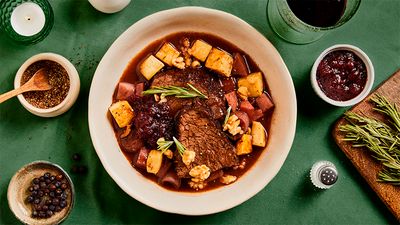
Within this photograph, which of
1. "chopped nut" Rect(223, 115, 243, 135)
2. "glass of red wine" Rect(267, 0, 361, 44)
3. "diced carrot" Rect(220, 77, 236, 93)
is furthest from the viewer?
"diced carrot" Rect(220, 77, 236, 93)

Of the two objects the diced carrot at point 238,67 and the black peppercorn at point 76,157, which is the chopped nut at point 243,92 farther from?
the black peppercorn at point 76,157

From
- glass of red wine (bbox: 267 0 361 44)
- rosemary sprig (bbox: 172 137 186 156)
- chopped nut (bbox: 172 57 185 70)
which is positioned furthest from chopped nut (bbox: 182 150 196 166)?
glass of red wine (bbox: 267 0 361 44)

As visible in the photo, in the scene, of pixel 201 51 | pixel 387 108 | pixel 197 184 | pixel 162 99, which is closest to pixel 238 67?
pixel 201 51

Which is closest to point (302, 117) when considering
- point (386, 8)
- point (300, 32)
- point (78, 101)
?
point (300, 32)

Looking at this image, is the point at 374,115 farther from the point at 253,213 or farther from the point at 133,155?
the point at 133,155

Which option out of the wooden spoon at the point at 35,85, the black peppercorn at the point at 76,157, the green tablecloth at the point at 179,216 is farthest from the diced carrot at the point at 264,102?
the wooden spoon at the point at 35,85

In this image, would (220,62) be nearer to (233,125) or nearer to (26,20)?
(233,125)

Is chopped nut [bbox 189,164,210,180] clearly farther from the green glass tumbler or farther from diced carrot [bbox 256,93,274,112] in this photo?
the green glass tumbler
